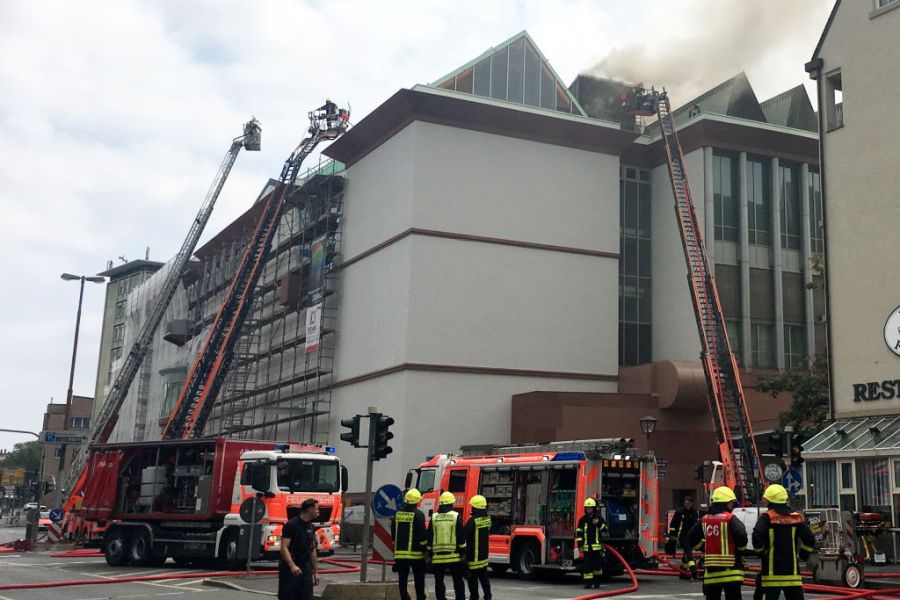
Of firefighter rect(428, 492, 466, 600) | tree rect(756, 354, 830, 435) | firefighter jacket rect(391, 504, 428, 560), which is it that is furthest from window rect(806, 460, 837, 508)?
firefighter jacket rect(391, 504, 428, 560)

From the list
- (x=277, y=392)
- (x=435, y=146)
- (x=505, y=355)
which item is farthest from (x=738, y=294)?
(x=277, y=392)

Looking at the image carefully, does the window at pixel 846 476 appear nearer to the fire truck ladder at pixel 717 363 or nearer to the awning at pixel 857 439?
the awning at pixel 857 439

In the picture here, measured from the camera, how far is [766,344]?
154 ft

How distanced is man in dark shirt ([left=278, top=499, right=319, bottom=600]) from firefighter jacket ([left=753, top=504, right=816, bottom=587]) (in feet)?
15.7

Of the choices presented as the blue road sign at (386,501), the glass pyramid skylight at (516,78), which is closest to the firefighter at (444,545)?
the blue road sign at (386,501)

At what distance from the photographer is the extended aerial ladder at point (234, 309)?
49.8m

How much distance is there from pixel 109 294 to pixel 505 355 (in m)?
93.0

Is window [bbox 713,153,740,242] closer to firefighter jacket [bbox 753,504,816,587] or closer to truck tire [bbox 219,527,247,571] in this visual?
truck tire [bbox 219,527,247,571]

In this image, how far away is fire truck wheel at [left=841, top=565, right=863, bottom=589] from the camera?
19.2m

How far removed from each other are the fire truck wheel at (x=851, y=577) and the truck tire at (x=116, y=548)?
1732cm

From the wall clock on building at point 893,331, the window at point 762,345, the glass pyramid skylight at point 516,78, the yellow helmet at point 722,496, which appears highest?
the glass pyramid skylight at point 516,78

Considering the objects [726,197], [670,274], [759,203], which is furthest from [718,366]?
[759,203]

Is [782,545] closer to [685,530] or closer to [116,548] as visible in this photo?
[685,530]

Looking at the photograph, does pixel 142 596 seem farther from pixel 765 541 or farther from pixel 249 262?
pixel 249 262
